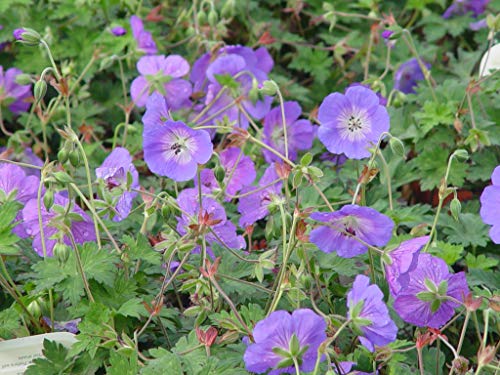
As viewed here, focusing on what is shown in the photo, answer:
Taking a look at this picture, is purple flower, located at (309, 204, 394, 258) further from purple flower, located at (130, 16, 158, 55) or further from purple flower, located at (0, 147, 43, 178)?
purple flower, located at (130, 16, 158, 55)

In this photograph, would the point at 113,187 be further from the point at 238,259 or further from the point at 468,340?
the point at 468,340

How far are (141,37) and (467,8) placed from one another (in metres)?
1.01

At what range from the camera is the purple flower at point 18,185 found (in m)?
1.60

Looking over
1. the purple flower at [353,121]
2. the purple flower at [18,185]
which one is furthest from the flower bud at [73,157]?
the purple flower at [353,121]

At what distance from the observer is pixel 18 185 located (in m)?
1.62

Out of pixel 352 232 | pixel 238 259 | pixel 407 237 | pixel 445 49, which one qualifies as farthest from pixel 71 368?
pixel 445 49

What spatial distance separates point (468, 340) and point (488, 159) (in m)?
0.49

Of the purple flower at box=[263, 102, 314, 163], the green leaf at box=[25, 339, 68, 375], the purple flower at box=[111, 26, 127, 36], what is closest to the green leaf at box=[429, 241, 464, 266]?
the purple flower at box=[263, 102, 314, 163]

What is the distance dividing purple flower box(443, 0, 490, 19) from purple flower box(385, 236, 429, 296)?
1.47 m

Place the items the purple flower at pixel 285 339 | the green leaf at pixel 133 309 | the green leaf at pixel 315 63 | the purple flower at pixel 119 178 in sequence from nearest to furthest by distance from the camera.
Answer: the purple flower at pixel 285 339
the green leaf at pixel 133 309
the purple flower at pixel 119 178
the green leaf at pixel 315 63

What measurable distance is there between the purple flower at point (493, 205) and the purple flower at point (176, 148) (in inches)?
17.3

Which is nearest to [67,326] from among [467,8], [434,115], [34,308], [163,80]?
[34,308]

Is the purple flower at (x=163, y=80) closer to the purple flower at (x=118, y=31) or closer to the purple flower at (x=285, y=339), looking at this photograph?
the purple flower at (x=118, y=31)

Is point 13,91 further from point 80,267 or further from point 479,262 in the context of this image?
point 479,262
